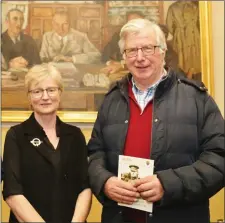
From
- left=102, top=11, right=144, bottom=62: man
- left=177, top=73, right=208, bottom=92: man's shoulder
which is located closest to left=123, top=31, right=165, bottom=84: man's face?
left=177, top=73, right=208, bottom=92: man's shoulder

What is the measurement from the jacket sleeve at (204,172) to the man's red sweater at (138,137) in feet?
0.58

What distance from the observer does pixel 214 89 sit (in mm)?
3271

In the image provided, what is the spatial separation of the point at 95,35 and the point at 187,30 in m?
0.83

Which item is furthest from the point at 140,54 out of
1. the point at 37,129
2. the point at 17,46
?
the point at 17,46

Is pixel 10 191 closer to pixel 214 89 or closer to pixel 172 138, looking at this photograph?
pixel 172 138

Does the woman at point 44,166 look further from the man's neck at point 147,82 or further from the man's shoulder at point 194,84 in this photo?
the man's shoulder at point 194,84

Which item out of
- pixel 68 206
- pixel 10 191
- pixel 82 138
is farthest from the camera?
pixel 82 138

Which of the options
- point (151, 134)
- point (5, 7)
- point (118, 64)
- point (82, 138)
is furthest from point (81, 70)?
point (151, 134)

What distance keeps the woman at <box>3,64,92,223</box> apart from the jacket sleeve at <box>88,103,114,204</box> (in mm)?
50

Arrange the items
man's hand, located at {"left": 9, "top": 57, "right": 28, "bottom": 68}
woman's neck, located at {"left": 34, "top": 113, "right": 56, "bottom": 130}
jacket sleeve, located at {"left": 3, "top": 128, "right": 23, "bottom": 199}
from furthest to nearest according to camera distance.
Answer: man's hand, located at {"left": 9, "top": 57, "right": 28, "bottom": 68} < woman's neck, located at {"left": 34, "top": 113, "right": 56, "bottom": 130} < jacket sleeve, located at {"left": 3, "top": 128, "right": 23, "bottom": 199}

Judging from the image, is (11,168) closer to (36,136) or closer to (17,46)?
(36,136)

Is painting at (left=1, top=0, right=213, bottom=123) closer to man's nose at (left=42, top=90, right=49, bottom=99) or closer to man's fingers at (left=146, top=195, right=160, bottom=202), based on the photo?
man's nose at (left=42, top=90, right=49, bottom=99)

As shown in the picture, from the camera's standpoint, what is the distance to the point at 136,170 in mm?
1921

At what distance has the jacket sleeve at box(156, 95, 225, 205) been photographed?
1.90 metres
